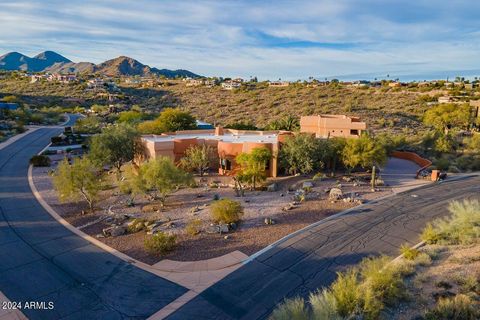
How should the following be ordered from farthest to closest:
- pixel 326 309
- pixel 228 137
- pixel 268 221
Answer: pixel 228 137 → pixel 268 221 → pixel 326 309

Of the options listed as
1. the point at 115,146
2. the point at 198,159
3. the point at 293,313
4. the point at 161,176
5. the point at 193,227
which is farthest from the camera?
the point at 115,146

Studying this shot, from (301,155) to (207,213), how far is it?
35.0ft

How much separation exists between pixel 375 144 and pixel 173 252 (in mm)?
19796

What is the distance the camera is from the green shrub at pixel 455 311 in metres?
9.73

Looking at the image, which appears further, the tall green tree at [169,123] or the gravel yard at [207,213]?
the tall green tree at [169,123]

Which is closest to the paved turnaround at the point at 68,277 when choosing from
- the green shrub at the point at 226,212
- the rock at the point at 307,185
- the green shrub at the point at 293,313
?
the green shrub at the point at 293,313

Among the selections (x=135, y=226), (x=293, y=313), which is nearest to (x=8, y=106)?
(x=135, y=226)

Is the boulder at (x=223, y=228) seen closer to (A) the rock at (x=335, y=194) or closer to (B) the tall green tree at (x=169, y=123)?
(A) the rock at (x=335, y=194)

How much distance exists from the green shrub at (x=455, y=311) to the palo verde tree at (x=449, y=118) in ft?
152

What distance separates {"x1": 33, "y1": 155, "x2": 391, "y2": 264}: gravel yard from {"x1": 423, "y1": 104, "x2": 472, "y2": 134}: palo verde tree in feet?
110

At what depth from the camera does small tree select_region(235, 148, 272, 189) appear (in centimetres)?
2365

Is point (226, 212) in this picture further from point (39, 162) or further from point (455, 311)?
point (39, 162)

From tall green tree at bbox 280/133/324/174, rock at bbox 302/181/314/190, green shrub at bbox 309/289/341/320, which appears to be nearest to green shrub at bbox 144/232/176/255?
green shrub at bbox 309/289/341/320

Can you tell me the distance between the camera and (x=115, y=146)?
2769cm
